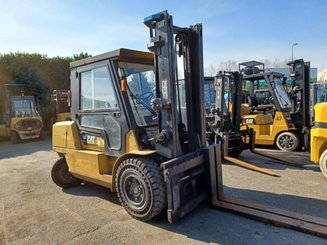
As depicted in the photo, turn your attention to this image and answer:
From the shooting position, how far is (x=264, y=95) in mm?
11812

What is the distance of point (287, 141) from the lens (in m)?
7.94

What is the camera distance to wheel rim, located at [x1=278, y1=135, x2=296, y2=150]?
785 centimetres

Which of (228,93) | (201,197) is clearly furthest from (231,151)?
(201,197)

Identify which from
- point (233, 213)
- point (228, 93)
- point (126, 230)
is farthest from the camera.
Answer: point (228, 93)

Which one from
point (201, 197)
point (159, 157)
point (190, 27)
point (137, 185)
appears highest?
point (190, 27)

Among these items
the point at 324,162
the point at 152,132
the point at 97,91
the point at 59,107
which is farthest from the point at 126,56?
the point at 59,107

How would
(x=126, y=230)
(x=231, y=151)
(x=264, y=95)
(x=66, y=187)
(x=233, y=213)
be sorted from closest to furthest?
(x=126, y=230) → (x=233, y=213) → (x=66, y=187) → (x=231, y=151) → (x=264, y=95)

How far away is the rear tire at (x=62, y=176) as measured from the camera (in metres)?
5.29

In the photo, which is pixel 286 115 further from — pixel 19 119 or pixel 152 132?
pixel 19 119

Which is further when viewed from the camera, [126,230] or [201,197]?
[201,197]

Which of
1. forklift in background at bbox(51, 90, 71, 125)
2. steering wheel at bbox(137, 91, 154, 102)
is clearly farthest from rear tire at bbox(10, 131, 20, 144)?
steering wheel at bbox(137, 91, 154, 102)

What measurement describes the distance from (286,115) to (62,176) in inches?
243

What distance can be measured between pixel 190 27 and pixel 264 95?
8.73 metres

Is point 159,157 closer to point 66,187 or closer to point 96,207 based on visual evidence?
point 96,207
